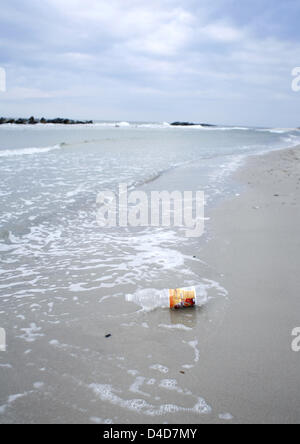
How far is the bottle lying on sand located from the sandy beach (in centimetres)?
40

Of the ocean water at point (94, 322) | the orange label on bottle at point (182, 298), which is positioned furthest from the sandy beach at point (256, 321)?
the orange label on bottle at point (182, 298)

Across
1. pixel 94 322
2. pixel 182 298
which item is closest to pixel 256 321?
pixel 182 298

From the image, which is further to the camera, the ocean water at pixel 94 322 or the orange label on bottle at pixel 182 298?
the orange label on bottle at pixel 182 298

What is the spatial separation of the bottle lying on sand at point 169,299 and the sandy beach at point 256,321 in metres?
0.40

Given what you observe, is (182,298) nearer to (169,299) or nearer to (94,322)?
(169,299)

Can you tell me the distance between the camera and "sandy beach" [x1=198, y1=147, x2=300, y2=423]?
2004 mm

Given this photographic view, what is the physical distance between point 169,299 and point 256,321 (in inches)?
35.1

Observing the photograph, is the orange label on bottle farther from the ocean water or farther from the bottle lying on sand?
the ocean water

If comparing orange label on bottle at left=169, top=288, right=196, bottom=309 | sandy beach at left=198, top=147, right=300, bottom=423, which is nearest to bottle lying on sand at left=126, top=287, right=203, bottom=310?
orange label on bottle at left=169, top=288, right=196, bottom=309

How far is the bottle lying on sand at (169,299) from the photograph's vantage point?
3.03 meters

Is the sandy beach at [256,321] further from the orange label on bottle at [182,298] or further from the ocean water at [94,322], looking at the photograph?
the orange label on bottle at [182,298]

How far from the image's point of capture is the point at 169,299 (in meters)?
3.09
